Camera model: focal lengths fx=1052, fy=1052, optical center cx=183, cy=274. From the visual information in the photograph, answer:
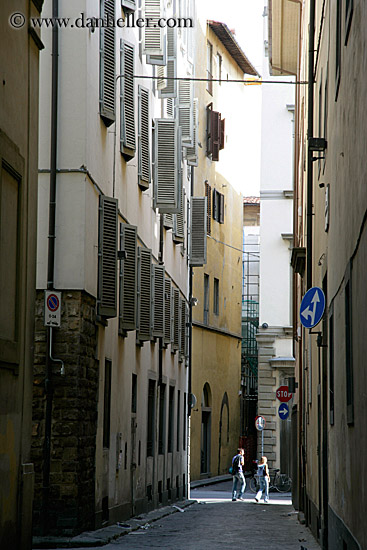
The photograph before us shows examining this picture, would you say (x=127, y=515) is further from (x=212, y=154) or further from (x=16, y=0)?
(x=212, y=154)

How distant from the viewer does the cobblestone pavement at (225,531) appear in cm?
1533

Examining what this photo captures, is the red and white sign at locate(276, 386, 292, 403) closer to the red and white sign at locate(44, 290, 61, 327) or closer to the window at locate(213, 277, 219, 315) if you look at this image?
the red and white sign at locate(44, 290, 61, 327)

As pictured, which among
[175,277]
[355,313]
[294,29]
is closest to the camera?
[355,313]

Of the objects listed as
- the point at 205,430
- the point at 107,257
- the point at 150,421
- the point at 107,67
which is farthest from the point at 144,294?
the point at 205,430

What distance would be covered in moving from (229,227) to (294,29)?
1715 cm

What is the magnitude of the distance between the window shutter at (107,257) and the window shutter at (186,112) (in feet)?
34.6

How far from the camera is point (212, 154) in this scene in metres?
43.2

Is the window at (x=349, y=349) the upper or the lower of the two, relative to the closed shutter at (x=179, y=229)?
lower

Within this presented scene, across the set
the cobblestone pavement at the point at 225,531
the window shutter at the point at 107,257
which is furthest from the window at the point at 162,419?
the window shutter at the point at 107,257

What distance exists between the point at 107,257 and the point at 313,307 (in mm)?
5139

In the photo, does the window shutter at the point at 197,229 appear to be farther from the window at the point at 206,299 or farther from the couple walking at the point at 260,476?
the window at the point at 206,299

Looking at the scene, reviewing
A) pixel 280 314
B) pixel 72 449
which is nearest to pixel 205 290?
pixel 280 314

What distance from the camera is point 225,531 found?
18.3 m

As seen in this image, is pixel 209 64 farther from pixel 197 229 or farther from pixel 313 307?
pixel 313 307
